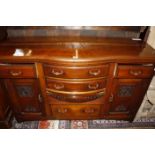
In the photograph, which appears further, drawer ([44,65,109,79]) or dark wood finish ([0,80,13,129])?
dark wood finish ([0,80,13,129])

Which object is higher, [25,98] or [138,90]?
[138,90]

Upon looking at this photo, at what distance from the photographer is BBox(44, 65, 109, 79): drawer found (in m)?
1.26

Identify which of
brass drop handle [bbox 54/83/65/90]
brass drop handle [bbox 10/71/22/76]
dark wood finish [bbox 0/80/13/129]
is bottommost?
dark wood finish [bbox 0/80/13/129]

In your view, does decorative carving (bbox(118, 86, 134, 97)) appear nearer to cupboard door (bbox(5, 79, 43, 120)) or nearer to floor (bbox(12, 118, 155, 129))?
floor (bbox(12, 118, 155, 129))

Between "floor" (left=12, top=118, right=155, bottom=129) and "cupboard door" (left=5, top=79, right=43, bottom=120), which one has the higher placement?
"cupboard door" (left=5, top=79, right=43, bottom=120)

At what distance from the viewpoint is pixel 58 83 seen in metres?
1.37

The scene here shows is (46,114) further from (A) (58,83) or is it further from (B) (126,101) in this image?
(B) (126,101)

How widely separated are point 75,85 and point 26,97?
57 centimetres

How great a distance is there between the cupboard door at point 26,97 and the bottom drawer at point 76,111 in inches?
7.6

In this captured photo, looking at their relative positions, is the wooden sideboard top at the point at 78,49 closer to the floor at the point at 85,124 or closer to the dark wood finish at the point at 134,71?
the dark wood finish at the point at 134,71

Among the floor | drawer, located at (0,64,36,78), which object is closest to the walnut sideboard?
drawer, located at (0,64,36,78)

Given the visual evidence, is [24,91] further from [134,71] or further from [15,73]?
[134,71]
